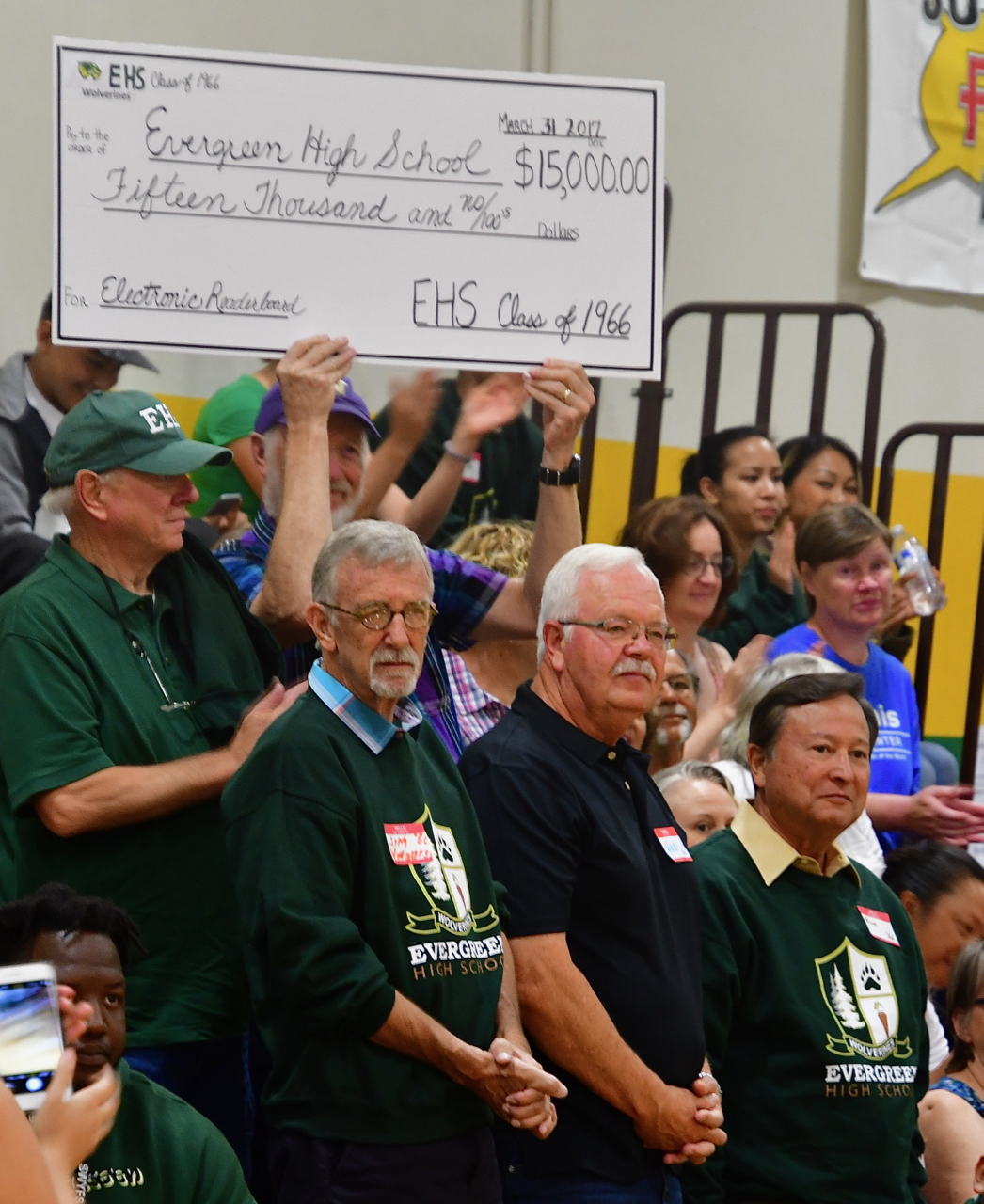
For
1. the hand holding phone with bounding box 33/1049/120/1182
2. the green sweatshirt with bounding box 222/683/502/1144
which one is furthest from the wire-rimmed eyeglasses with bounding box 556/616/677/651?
the hand holding phone with bounding box 33/1049/120/1182

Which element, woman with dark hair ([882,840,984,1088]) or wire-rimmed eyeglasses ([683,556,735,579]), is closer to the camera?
woman with dark hair ([882,840,984,1088])

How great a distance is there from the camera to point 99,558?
2658 millimetres

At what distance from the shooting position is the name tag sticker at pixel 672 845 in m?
2.67

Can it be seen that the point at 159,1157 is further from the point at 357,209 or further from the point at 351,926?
the point at 357,209

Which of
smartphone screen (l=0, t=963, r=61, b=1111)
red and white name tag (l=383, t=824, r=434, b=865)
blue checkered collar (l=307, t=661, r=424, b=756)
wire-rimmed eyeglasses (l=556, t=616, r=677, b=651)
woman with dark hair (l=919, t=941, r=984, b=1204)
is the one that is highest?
wire-rimmed eyeglasses (l=556, t=616, r=677, b=651)

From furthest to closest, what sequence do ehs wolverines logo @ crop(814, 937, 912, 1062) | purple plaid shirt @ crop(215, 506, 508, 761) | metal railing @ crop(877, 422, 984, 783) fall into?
metal railing @ crop(877, 422, 984, 783) → purple plaid shirt @ crop(215, 506, 508, 761) → ehs wolverines logo @ crop(814, 937, 912, 1062)

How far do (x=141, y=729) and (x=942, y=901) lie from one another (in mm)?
2044

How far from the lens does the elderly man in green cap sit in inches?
96.8

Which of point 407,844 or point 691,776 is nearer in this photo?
point 407,844

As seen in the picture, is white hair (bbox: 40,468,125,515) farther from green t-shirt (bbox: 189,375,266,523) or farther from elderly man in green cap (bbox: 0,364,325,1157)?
green t-shirt (bbox: 189,375,266,523)

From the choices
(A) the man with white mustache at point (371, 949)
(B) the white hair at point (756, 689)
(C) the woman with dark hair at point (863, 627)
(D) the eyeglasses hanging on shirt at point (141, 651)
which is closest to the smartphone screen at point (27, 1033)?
(A) the man with white mustache at point (371, 949)

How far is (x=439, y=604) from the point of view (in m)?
3.20

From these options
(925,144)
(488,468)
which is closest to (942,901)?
(488,468)

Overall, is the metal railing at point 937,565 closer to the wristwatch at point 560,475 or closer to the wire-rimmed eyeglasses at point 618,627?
the wristwatch at point 560,475
